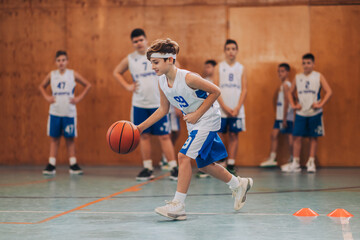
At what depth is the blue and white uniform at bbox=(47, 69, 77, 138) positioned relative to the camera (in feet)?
25.2

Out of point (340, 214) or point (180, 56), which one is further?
point (180, 56)

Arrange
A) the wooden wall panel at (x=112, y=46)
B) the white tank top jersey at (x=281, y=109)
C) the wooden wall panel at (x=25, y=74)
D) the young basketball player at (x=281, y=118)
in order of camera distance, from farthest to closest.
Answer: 1. the wooden wall panel at (x=25, y=74)
2. the wooden wall panel at (x=112, y=46)
3. the white tank top jersey at (x=281, y=109)
4. the young basketball player at (x=281, y=118)

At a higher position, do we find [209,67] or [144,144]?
[209,67]

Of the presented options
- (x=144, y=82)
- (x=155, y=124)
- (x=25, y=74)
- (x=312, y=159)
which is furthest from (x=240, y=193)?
(x=25, y=74)

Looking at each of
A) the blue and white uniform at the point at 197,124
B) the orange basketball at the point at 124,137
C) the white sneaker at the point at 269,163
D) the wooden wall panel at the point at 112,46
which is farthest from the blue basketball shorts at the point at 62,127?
the blue and white uniform at the point at 197,124

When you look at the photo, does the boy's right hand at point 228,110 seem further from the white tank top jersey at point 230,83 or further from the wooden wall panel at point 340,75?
the wooden wall panel at point 340,75

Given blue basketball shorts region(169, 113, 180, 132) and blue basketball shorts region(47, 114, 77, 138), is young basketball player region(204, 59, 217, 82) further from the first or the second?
blue basketball shorts region(47, 114, 77, 138)

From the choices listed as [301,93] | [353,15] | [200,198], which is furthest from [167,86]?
[353,15]

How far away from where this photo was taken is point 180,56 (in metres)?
8.98

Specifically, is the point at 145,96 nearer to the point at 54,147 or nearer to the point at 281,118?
the point at 54,147

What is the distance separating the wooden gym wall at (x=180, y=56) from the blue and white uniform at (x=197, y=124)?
4.65 metres

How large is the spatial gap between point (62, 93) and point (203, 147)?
4213 millimetres

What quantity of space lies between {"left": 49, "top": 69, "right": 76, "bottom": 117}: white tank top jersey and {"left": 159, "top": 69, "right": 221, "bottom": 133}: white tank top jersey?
12.4 ft

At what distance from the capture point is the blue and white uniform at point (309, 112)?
7859mm
